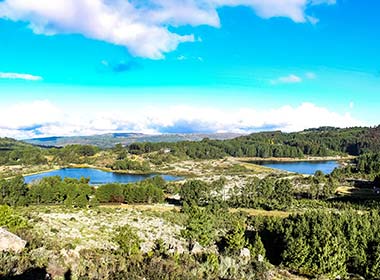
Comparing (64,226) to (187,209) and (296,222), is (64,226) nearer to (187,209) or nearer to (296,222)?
(187,209)

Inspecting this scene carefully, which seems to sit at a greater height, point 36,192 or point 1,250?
point 1,250

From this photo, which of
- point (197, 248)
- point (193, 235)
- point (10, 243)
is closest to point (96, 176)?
point (193, 235)

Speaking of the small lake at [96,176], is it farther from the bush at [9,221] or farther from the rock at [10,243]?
the rock at [10,243]

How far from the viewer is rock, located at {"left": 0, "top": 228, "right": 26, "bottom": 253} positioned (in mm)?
23948

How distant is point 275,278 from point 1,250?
20.4 meters

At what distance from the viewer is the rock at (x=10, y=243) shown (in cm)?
2395

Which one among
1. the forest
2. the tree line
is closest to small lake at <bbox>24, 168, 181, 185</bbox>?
the forest

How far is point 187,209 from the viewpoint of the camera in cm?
5725

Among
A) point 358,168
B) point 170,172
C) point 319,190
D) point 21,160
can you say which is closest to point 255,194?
point 319,190

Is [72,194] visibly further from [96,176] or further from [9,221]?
[96,176]

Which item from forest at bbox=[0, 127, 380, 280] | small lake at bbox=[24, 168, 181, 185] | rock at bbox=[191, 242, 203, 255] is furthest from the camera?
small lake at bbox=[24, 168, 181, 185]

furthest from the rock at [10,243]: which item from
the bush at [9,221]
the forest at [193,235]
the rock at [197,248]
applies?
the rock at [197,248]

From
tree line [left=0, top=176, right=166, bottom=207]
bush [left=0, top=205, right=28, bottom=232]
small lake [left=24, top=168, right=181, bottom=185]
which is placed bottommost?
small lake [left=24, top=168, right=181, bottom=185]

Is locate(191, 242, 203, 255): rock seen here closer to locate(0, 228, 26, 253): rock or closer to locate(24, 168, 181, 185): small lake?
locate(0, 228, 26, 253): rock
